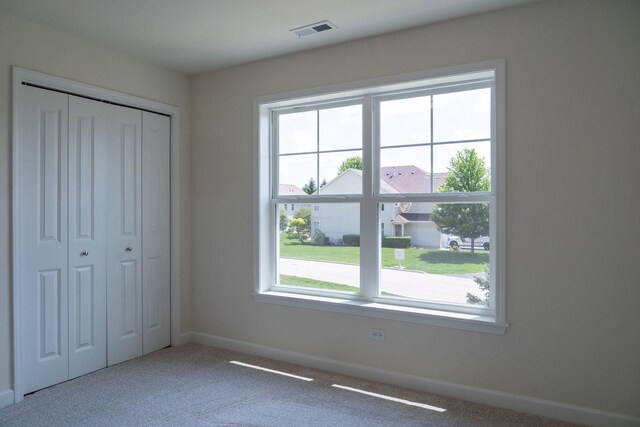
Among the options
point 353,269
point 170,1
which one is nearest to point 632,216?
point 353,269

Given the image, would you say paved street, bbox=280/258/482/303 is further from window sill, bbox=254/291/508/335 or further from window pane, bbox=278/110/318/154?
window pane, bbox=278/110/318/154

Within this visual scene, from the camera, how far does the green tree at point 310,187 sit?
369 cm

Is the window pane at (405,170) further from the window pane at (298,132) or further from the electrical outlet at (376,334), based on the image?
the electrical outlet at (376,334)

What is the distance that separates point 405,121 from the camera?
328cm

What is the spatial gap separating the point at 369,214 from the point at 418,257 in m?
0.52

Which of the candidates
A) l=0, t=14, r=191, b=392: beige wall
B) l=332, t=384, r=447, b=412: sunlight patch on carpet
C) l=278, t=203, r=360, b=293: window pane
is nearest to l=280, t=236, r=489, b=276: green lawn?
l=278, t=203, r=360, b=293: window pane

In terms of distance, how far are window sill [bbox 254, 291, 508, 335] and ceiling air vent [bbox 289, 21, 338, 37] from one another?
2.13 meters

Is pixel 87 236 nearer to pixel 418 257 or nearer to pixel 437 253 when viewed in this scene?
pixel 418 257

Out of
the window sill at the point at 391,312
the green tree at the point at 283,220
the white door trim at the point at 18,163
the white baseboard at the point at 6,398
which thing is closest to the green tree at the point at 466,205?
the window sill at the point at 391,312

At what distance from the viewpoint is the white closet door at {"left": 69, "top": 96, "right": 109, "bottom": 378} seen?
3.26 m

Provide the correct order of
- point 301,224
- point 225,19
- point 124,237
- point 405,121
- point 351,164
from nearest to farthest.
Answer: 1. point 225,19
2. point 405,121
3. point 351,164
4. point 124,237
5. point 301,224

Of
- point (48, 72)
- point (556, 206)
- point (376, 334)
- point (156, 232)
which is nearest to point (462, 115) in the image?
point (556, 206)

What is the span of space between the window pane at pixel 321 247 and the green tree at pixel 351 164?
12.0 inches

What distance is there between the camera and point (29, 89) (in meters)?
2.99
